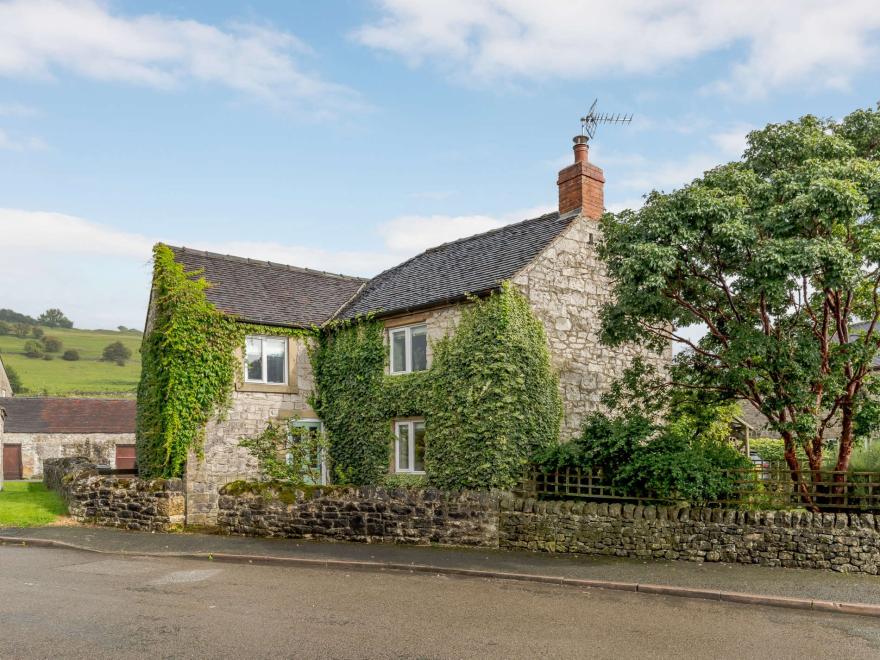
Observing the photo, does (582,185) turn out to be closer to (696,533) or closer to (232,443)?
(696,533)

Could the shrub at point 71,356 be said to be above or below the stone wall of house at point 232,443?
above

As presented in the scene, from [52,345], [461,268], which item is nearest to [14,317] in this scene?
[52,345]

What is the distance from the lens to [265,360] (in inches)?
833

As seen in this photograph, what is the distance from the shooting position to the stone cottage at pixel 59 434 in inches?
1726

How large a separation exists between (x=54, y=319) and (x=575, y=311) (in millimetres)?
143205

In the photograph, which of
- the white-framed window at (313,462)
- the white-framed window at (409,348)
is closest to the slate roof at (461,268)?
the white-framed window at (409,348)

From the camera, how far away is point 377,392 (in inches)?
771

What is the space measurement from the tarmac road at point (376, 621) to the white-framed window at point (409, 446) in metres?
6.27

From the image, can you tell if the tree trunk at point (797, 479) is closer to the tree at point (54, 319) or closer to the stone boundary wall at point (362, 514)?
the stone boundary wall at point (362, 514)

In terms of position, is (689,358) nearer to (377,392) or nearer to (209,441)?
(377,392)

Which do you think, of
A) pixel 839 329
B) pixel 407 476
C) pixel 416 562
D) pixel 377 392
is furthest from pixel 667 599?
pixel 377 392

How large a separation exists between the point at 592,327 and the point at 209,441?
34.5 feet

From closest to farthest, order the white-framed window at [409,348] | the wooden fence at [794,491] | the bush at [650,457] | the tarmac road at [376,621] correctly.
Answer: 1. the tarmac road at [376,621]
2. the wooden fence at [794,491]
3. the bush at [650,457]
4. the white-framed window at [409,348]

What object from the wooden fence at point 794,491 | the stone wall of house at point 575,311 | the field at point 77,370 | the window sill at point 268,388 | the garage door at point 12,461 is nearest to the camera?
the wooden fence at point 794,491
